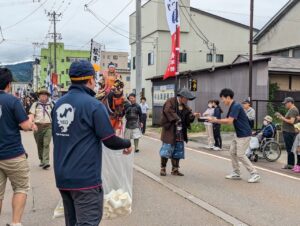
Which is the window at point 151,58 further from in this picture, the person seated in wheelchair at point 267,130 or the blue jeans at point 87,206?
the blue jeans at point 87,206

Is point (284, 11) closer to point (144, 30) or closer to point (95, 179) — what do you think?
point (144, 30)

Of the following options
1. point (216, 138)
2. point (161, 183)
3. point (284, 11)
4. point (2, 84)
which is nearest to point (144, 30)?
point (284, 11)

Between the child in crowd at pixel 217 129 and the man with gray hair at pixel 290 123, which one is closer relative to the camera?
the man with gray hair at pixel 290 123

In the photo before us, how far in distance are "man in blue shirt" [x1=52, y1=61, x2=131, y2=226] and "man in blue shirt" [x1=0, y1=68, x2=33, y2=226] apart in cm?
153

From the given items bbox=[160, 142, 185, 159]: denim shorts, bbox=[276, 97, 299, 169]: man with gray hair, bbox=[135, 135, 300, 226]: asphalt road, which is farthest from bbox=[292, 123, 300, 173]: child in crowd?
bbox=[160, 142, 185, 159]: denim shorts

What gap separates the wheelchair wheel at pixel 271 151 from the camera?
12.1 meters

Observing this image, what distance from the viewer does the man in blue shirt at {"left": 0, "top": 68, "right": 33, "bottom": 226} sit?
4781 millimetres

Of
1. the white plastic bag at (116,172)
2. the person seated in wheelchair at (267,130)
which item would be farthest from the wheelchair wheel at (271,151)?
the white plastic bag at (116,172)

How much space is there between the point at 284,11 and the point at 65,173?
32.9 m

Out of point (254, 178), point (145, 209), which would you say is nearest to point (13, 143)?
point (145, 209)

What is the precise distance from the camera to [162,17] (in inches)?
1558

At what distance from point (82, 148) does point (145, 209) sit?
10.9 ft

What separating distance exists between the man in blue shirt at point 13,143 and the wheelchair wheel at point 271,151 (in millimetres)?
8527

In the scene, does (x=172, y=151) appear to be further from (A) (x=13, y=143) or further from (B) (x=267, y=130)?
(A) (x=13, y=143)
